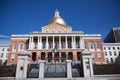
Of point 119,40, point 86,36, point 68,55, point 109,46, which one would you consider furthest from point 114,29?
point 68,55

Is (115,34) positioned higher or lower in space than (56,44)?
higher

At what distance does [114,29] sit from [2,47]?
72665 millimetres

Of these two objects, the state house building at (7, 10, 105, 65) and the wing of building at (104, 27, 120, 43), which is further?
the wing of building at (104, 27, 120, 43)

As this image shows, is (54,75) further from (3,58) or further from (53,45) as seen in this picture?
(3,58)

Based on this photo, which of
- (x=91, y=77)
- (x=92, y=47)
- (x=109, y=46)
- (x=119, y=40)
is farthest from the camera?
(x=119, y=40)

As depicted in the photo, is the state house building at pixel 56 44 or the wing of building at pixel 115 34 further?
the wing of building at pixel 115 34

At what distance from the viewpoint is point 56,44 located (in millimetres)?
50562

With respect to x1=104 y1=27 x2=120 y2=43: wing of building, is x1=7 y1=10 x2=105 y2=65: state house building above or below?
below

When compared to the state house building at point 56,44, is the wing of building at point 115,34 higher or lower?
higher

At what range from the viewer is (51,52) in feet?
155

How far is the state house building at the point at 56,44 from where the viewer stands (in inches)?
1858

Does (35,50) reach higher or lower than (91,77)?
higher

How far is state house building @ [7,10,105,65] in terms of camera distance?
155 ft

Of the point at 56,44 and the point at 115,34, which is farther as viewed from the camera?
the point at 115,34
